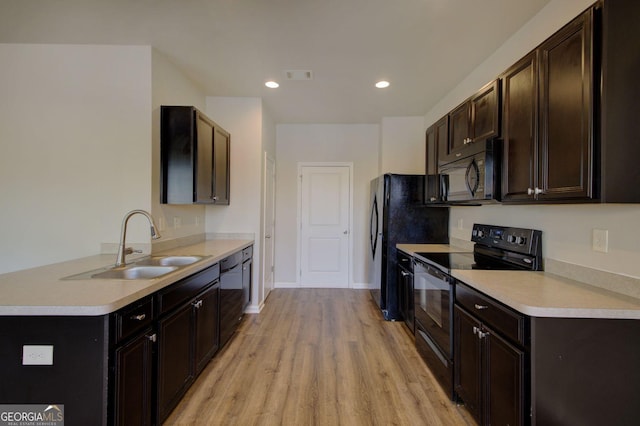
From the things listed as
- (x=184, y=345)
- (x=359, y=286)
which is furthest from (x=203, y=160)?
(x=359, y=286)

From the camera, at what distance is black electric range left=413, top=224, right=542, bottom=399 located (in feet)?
6.67

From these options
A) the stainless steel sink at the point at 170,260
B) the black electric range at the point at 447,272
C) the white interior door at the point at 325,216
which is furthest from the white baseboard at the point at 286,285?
the stainless steel sink at the point at 170,260

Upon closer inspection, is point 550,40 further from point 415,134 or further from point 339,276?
point 339,276

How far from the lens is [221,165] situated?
10.9 ft

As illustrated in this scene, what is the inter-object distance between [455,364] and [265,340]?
1.81 metres

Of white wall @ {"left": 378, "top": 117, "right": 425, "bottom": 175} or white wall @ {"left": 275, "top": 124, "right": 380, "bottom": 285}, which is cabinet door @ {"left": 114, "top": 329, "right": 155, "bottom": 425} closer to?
white wall @ {"left": 275, "top": 124, "right": 380, "bottom": 285}

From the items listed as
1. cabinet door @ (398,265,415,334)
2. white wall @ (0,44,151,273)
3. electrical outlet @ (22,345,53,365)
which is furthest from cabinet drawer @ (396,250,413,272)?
electrical outlet @ (22,345,53,365)

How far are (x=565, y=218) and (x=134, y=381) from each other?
8.35 feet

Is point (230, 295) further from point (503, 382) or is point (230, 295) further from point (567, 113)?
point (567, 113)

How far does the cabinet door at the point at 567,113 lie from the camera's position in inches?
53.0

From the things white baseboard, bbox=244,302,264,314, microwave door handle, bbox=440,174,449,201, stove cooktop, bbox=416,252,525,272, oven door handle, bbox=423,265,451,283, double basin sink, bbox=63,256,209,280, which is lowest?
white baseboard, bbox=244,302,264,314

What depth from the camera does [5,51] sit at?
246cm

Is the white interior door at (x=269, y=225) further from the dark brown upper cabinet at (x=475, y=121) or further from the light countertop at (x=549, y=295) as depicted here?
the light countertop at (x=549, y=295)

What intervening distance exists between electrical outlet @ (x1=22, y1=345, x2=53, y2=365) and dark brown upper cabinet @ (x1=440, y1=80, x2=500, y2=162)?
2686 mm
